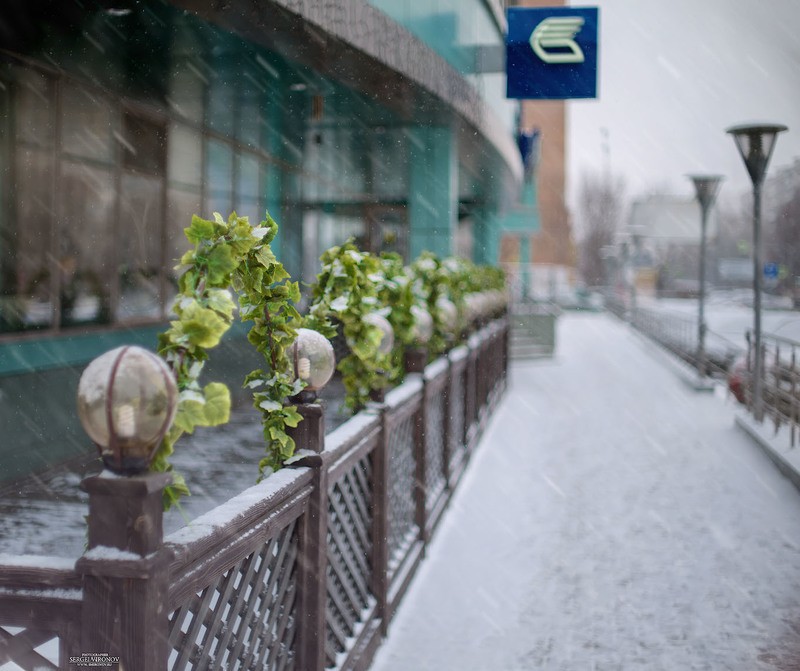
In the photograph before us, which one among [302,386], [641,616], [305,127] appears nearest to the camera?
[302,386]

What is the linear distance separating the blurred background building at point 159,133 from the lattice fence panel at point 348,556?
4.16 m

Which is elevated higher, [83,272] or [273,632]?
[83,272]

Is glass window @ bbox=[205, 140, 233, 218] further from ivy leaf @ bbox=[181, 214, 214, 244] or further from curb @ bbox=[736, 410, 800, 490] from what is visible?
ivy leaf @ bbox=[181, 214, 214, 244]

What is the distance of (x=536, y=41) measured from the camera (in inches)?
372

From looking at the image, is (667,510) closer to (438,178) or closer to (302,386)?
(302,386)

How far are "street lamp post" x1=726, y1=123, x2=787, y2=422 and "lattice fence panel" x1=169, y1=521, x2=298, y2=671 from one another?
8.93m

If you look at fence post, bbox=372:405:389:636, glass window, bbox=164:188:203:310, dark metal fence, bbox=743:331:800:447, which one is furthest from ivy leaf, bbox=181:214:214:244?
glass window, bbox=164:188:203:310

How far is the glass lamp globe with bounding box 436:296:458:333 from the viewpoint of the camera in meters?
7.95

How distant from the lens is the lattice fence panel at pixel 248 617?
86.0 inches

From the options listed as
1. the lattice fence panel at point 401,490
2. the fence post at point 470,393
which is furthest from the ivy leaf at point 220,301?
the fence post at point 470,393

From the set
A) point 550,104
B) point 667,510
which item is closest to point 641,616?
point 667,510

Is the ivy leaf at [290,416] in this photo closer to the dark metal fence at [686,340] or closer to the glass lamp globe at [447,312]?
the glass lamp globe at [447,312]

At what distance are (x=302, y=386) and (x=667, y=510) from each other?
515cm

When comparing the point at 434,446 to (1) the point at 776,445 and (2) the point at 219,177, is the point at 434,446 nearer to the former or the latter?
(1) the point at 776,445
